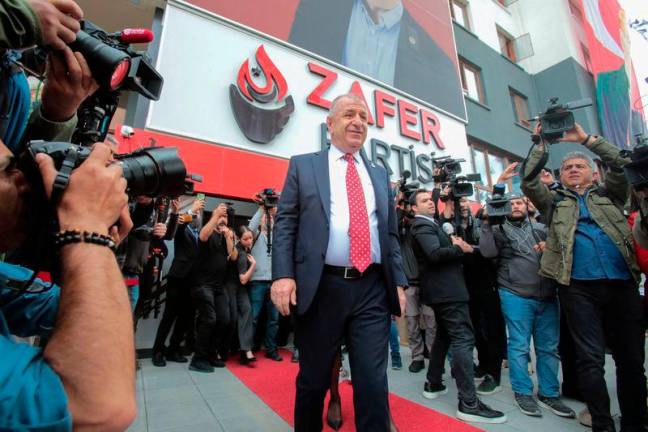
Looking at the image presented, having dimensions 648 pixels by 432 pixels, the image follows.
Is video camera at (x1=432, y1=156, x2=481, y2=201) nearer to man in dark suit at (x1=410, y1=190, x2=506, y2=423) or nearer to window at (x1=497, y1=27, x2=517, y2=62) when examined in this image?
man in dark suit at (x1=410, y1=190, x2=506, y2=423)

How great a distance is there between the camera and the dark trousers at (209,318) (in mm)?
3650

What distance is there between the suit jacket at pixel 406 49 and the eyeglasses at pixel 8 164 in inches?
281

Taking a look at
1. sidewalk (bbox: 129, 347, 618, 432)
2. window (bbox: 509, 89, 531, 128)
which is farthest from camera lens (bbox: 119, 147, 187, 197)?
window (bbox: 509, 89, 531, 128)

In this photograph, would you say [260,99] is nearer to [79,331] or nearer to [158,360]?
[158,360]

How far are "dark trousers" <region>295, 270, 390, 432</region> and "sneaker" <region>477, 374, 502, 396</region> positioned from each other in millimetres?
1882

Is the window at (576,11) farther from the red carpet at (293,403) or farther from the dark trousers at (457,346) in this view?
the red carpet at (293,403)

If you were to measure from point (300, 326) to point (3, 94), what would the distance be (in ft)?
4.72

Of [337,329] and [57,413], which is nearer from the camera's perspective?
[57,413]

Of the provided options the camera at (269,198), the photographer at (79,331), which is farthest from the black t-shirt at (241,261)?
the photographer at (79,331)

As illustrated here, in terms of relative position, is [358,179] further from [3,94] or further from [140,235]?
[140,235]

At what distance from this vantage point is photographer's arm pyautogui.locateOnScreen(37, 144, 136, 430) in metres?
0.54

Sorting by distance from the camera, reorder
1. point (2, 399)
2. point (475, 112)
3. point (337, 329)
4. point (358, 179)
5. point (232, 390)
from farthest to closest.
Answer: point (475, 112), point (232, 390), point (358, 179), point (337, 329), point (2, 399)

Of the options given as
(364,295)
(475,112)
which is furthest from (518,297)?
(475,112)

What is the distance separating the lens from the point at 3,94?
3.46ft
